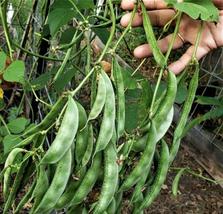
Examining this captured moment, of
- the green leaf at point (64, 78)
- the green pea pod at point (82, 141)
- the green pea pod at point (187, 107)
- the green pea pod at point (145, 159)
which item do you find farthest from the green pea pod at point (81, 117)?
the green leaf at point (64, 78)

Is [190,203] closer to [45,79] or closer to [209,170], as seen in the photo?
[209,170]

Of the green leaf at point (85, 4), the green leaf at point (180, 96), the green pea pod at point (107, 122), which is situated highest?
the green leaf at point (85, 4)

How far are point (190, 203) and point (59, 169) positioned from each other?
1.81 metres

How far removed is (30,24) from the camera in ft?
5.90

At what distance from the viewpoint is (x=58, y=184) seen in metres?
0.74

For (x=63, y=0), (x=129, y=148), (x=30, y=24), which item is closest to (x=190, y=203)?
(x=30, y=24)

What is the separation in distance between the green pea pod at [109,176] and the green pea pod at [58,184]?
0.19ft

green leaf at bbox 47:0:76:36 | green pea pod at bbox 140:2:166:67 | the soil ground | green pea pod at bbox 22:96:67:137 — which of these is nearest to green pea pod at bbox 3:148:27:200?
green pea pod at bbox 22:96:67:137

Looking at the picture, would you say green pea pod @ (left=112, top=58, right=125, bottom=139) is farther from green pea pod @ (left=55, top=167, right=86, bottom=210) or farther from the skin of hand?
the skin of hand

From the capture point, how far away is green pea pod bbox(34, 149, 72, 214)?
732mm

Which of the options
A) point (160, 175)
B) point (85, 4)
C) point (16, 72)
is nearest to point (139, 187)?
point (160, 175)

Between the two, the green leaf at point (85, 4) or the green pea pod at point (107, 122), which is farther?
the green leaf at point (85, 4)

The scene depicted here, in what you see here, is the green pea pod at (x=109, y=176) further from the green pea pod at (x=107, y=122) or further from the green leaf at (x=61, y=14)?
the green leaf at (x=61, y=14)

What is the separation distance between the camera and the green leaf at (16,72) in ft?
4.20
